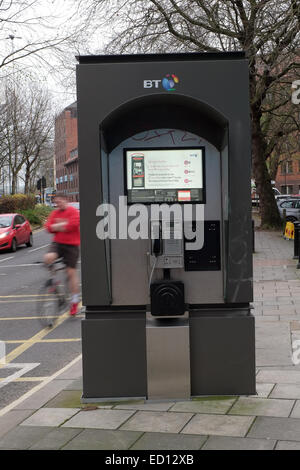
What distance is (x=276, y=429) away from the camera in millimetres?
4184

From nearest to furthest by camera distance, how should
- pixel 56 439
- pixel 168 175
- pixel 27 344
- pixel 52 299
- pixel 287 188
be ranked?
1. pixel 56 439
2. pixel 168 175
3. pixel 27 344
4. pixel 52 299
5. pixel 287 188

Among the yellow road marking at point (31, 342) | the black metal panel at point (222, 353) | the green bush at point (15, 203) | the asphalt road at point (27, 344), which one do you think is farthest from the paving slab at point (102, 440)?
the green bush at point (15, 203)

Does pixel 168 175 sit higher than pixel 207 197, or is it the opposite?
pixel 168 175

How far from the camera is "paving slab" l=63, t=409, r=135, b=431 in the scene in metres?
4.41

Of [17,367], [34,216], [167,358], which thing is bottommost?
[17,367]

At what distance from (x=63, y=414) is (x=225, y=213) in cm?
190

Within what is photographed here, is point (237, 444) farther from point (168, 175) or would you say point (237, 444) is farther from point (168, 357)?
point (168, 175)

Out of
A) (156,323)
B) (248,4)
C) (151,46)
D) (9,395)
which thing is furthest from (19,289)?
(248,4)

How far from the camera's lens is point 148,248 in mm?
4988

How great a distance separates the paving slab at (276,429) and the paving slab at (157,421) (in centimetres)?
49

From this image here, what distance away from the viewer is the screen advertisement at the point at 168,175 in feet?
16.2

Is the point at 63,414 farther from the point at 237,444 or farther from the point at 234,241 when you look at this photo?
the point at 234,241

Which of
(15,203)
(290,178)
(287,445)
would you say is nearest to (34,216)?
(15,203)

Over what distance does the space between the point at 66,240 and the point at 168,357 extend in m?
4.63
